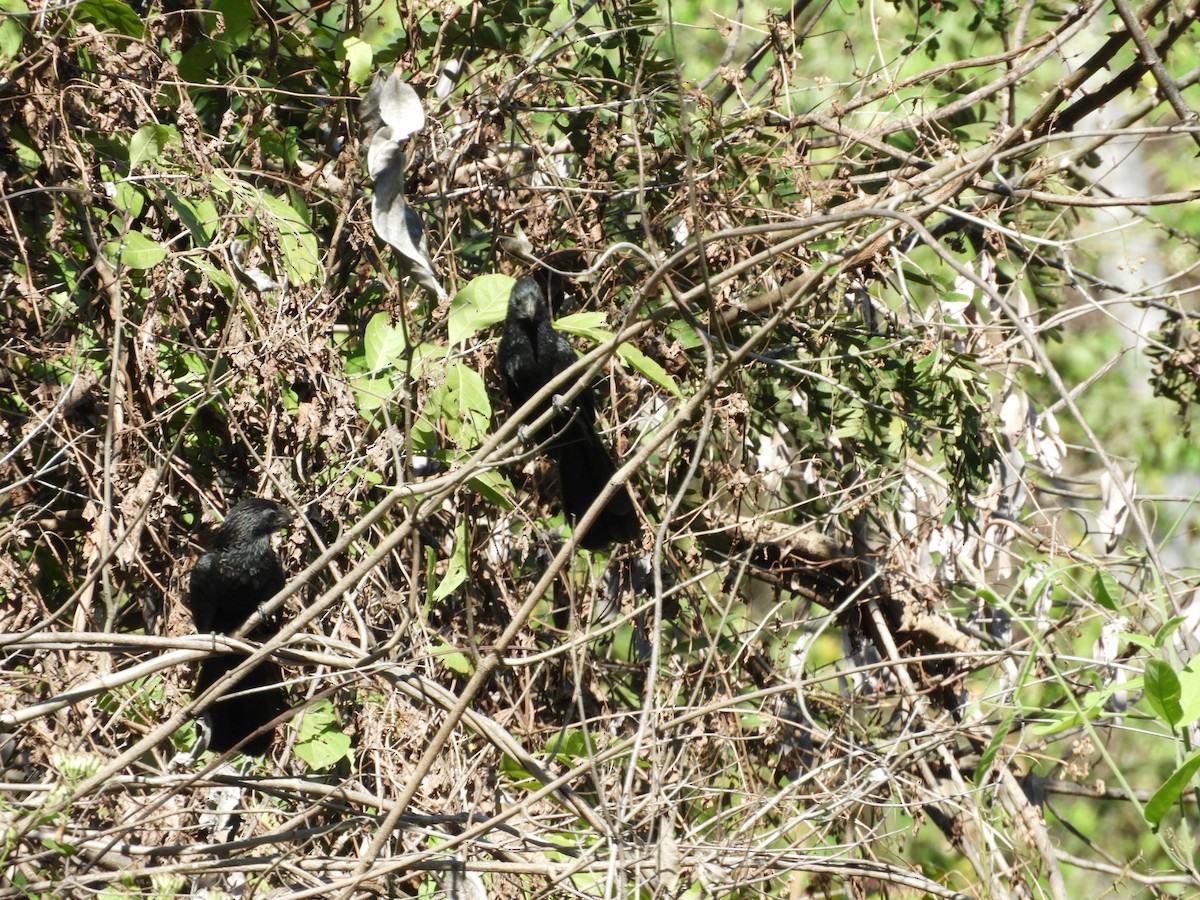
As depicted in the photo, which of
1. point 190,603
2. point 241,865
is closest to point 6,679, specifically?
point 190,603

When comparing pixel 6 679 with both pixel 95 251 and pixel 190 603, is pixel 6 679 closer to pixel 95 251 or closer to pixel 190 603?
pixel 190 603

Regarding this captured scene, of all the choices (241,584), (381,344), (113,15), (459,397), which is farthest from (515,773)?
(113,15)

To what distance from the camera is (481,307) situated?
2990mm

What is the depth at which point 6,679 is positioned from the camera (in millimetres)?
3148

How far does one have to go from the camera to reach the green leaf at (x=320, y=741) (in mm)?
3061

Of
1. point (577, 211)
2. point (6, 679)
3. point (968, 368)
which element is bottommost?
point (6, 679)

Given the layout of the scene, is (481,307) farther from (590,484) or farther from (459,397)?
(590,484)

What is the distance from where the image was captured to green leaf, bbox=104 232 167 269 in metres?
2.97

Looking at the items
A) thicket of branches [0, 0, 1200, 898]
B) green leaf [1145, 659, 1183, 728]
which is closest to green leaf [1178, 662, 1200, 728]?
green leaf [1145, 659, 1183, 728]

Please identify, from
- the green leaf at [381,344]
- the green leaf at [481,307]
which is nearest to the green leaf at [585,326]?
the green leaf at [481,307]

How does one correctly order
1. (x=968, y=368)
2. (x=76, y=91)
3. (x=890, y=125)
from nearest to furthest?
(x=76, y=91) < (x=968, y=368) < (x=890, y=125)

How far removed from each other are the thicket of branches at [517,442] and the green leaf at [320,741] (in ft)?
0.04

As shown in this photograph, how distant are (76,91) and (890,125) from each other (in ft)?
8.89

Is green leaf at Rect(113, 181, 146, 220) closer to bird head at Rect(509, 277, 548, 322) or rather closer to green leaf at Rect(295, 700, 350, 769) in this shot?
bird head at Rect(509, 277, 548, 322)
